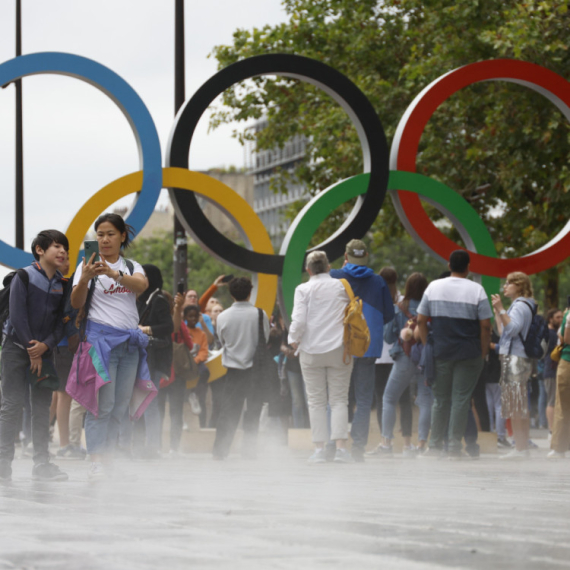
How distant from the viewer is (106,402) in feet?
24.5

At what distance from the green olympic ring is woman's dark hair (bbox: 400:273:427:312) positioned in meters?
1.65

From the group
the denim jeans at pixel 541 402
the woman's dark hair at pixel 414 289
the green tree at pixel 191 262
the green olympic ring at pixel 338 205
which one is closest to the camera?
the woman's dark hair at pixel 414 289

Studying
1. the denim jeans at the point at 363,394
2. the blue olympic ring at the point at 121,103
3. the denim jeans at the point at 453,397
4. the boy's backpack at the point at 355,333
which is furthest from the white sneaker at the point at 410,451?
the blue olympic ring at the point at 121,103

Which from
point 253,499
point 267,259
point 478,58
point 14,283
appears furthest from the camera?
point 478,58

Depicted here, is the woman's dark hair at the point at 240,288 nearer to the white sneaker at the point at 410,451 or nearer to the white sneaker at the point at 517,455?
the white sneaker at the point at 410,451

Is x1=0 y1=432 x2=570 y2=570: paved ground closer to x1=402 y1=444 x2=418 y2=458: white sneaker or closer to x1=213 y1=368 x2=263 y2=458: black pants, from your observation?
x1=213 y1=368 x2=263 y2=458: black pants

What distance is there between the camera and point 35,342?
24.4ft

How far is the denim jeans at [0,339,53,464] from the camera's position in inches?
295

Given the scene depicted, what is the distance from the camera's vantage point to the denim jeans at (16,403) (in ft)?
24.6

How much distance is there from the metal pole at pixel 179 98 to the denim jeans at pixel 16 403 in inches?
204

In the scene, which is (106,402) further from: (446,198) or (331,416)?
(446,198)

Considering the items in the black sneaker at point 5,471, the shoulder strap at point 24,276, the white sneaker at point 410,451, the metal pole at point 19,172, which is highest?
the metal pole at point 19,172

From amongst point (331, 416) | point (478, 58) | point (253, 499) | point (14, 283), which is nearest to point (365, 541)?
point (253, 499)

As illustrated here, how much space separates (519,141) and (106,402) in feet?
40.6
